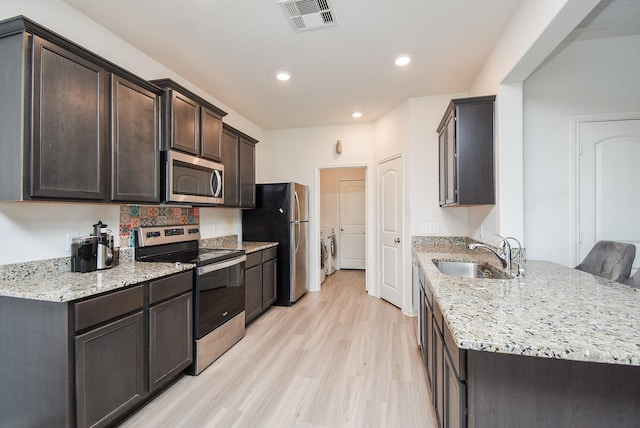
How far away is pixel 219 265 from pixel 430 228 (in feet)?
7.97

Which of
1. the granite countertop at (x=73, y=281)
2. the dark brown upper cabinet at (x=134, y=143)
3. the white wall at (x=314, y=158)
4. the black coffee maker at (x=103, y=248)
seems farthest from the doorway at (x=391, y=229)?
the black coffee maker at (x=103, y=248)

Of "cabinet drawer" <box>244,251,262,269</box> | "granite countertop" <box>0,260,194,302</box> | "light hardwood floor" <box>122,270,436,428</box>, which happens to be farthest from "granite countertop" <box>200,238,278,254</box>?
"granite countertop" <box>0,260,194,302</box>

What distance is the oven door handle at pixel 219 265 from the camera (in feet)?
7.55

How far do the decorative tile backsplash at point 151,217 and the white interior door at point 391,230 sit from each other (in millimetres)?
2518

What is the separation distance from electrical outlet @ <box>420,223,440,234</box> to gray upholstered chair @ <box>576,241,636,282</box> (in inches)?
53.9

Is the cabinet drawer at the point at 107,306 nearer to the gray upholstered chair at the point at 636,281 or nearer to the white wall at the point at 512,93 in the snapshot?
the white wall at the point at 512,93

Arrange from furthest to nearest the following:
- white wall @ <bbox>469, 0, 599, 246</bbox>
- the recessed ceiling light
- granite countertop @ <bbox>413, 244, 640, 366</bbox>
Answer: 1. the recessed ceiling light
2. white wall @ <bbox>469, 0, 599, 246</bbox>
3. granite countertop @ <bbox>413, 244, 640, 366</bbox>

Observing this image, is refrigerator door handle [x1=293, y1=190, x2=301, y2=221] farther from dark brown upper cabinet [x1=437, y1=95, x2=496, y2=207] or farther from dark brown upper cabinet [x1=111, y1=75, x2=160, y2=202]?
dark brown upper cabinet [x1=437, y1=95, x2=496, y2=207]

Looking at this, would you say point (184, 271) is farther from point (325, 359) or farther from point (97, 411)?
→ point (325, 359)

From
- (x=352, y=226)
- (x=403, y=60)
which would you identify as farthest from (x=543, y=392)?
(x=352, y=226)

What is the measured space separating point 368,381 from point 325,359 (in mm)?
464

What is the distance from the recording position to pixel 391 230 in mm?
4047

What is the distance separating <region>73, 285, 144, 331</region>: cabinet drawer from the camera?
1424 mm

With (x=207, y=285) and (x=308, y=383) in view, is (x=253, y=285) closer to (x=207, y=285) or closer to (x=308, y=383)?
(x=207, y=285)
